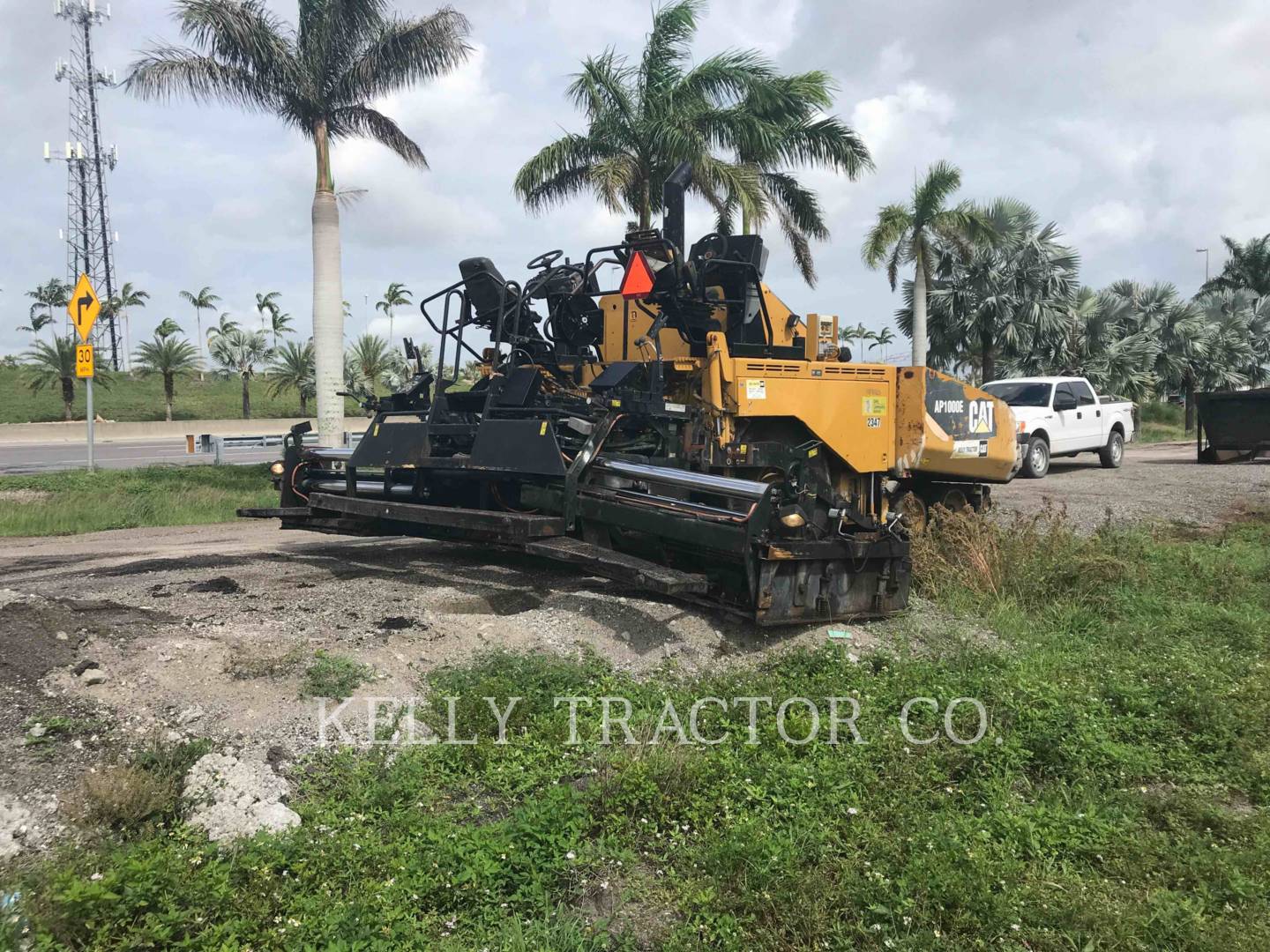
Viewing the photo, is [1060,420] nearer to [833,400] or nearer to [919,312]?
[919,312]

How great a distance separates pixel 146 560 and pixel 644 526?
4.38m

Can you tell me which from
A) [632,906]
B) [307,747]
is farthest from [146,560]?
[632,906]

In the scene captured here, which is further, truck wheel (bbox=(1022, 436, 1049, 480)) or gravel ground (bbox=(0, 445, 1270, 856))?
truck wheel (bbox=(1022, 436, 1049, 480))

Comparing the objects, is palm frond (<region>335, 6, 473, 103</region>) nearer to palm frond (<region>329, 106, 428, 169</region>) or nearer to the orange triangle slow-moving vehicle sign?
palm frond (<region>329, 106, 428, 169</region>)

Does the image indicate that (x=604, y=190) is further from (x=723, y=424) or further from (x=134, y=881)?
(x=134, y=881)

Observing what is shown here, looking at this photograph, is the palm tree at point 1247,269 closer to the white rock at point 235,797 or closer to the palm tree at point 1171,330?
the palm tree at point 1171,330

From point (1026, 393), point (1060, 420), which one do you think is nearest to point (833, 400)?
point (1026, 393)

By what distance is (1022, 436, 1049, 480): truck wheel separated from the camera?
16750mm

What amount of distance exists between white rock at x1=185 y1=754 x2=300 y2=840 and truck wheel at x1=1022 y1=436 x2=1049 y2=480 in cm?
1525

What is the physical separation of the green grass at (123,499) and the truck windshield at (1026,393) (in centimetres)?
1262

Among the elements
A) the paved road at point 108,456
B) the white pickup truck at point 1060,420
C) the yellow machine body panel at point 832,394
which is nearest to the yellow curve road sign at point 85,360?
the paved road at point 108,456

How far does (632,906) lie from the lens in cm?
336

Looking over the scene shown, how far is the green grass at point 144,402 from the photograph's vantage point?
42.4m

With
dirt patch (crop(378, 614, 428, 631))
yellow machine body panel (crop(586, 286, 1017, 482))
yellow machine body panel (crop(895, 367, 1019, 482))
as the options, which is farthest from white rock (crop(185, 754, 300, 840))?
yellow machine body panel (crop(895, 367, 1019, 482))
